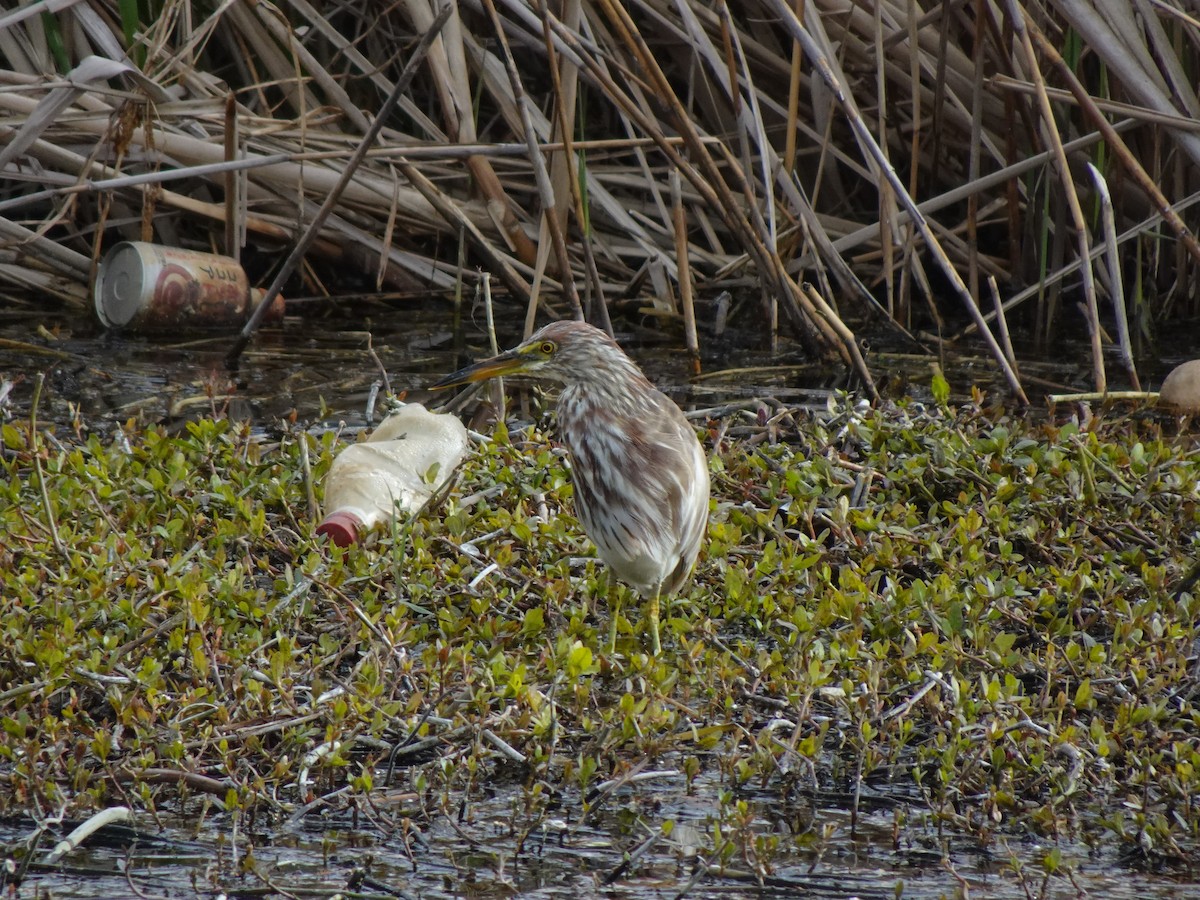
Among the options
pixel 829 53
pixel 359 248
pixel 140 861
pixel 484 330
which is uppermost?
pixel 829 53

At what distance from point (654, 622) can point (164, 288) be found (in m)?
3.91

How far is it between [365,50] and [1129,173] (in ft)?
13.2

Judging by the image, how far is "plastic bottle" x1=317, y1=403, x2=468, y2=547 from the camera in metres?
4.39

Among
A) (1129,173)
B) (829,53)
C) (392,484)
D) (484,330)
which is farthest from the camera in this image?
(484,330)

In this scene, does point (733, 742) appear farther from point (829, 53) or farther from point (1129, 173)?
point (829, 53)

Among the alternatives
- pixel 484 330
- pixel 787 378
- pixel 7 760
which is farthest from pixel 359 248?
pixel 7 760

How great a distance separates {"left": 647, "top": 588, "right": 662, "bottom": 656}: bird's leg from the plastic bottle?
810 mm

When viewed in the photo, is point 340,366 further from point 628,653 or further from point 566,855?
point 566,855

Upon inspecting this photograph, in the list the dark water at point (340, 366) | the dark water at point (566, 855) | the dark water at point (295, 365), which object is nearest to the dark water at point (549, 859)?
the dark water at point (566, 855)

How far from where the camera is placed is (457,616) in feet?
12.7

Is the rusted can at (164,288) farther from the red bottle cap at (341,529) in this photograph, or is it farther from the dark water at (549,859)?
the dark water at (549,859)

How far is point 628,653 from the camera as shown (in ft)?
12.7

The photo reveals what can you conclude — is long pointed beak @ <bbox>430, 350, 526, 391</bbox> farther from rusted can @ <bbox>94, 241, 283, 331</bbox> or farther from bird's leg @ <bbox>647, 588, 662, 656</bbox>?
rusted can @ <bbox>94, 241, 283, 331</bbox>

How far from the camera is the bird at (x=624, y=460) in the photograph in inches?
150
